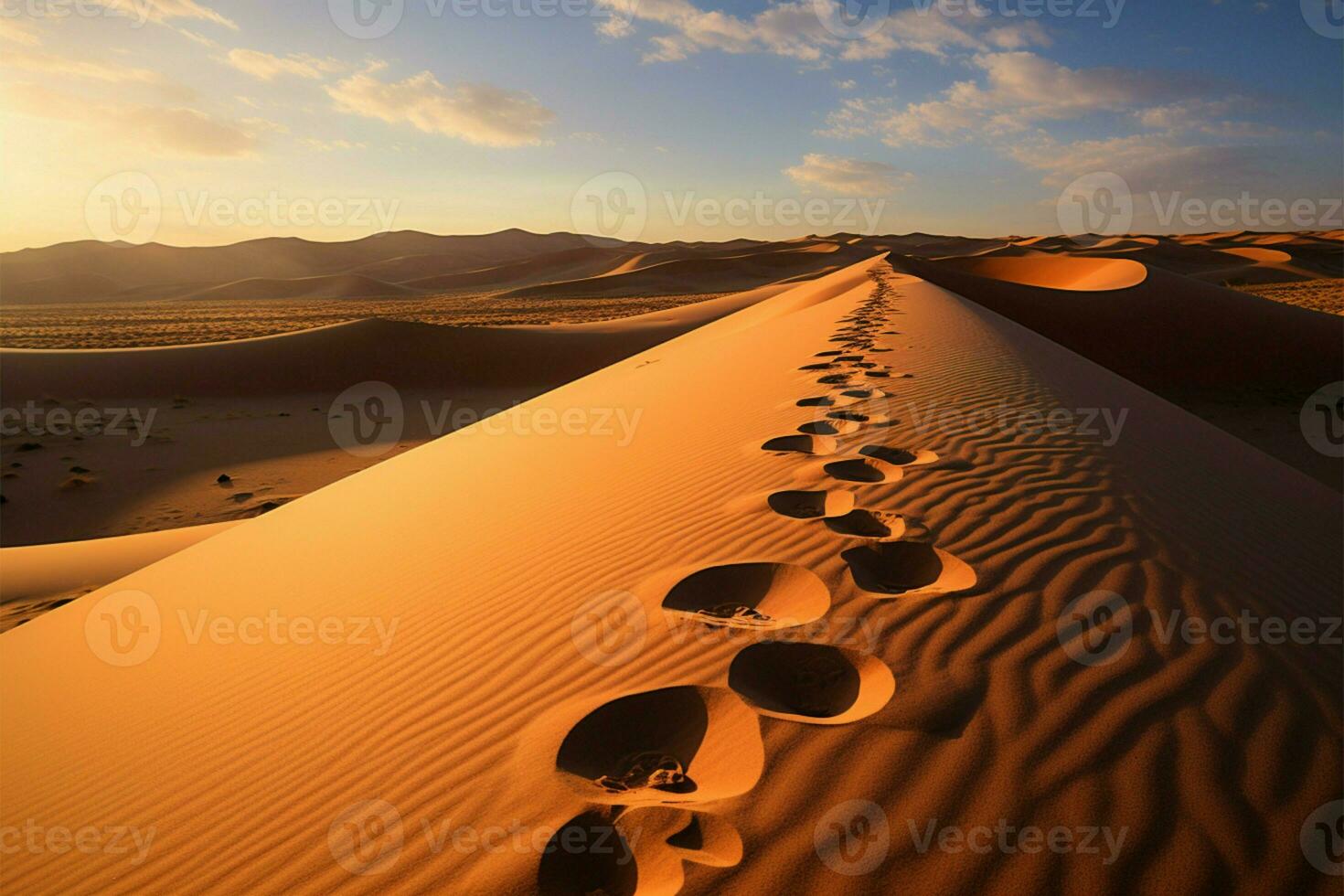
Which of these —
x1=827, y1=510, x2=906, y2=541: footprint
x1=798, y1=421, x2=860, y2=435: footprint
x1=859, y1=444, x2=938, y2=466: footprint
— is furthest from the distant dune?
x1=827, y1=510, x2=906, y2=541: footprint

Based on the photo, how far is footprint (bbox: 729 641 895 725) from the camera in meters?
1.94

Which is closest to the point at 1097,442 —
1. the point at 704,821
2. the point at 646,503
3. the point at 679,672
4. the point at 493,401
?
the point at 646,503

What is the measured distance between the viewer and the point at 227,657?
3402 millimetres

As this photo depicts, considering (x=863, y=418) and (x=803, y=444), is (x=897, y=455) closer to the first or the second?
(x=803, y=444)

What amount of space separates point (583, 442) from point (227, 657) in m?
3.38

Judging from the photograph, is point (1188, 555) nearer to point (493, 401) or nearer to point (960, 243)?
point (493, 401)

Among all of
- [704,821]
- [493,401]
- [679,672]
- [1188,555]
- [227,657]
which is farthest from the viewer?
[493,401]

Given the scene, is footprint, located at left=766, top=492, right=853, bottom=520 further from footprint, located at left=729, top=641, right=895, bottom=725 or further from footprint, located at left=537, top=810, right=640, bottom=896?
footprint, located at left=537, top=810, right=640, bottom=896

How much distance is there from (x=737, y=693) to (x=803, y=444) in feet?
8.60

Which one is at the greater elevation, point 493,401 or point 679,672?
point 679,672

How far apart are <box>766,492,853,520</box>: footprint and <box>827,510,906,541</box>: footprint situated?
2.4 inches

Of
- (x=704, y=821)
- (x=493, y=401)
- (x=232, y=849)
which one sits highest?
(x=704, y=821)

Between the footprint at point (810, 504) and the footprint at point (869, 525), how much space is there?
6cm

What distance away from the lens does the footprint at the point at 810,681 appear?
1938mm
